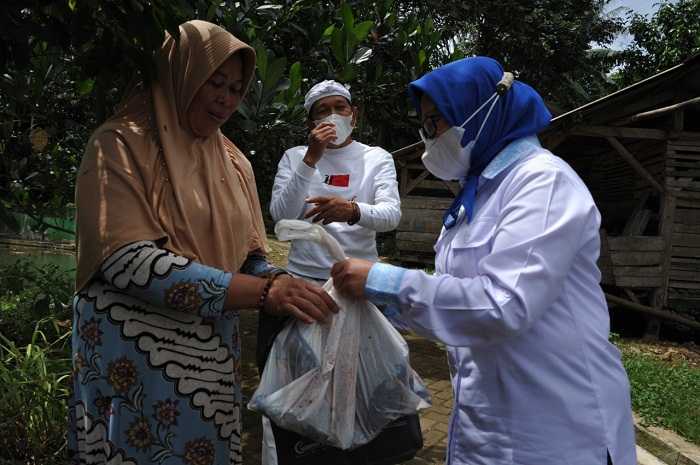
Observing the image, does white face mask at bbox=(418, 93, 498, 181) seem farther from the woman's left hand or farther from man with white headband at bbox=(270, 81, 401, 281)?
man with white headband at bbox=(270, 81, 401, 281)

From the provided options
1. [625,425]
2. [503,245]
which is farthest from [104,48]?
[625,425]

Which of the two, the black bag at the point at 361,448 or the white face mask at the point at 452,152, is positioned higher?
the white face mask at the point at 452,152

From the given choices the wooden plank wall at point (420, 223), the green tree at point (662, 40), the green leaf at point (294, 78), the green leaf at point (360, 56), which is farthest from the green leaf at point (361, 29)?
the green tree at point (662, 40)

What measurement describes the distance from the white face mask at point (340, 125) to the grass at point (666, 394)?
9.91 feet

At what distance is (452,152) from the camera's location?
4.90 ft

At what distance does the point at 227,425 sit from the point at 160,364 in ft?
1.02

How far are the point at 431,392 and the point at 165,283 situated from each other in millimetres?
3346

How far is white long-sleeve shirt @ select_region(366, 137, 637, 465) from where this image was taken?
1.18m

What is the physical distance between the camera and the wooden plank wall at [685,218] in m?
7.08

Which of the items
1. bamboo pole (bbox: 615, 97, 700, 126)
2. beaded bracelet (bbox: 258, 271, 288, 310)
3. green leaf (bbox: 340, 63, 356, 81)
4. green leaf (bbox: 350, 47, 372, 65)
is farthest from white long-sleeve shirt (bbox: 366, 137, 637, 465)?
bamboo pole (bbox: 615, 97, 700, 126)

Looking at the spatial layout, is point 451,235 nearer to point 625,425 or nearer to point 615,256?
point 625,425

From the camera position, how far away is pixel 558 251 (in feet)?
3.87

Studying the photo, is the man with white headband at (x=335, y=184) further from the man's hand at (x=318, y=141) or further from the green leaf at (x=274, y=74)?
the green leaf at (x=274, y=74)

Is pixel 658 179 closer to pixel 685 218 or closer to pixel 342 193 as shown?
pixel 685 218
